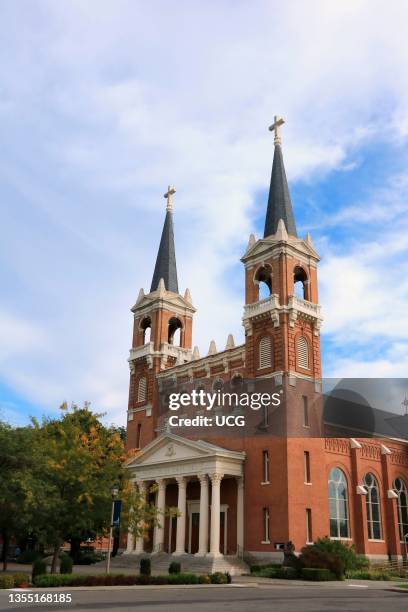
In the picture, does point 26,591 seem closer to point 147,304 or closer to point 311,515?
point 311,515

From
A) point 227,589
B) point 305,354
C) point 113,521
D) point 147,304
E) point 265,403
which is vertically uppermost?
point 147,304

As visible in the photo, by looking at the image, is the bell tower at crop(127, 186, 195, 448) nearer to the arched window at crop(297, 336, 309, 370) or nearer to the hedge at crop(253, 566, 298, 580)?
the arched window at crop(297, 336, 309, 370)

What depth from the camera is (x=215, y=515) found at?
39219 mm

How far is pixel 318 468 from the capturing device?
40.8 metres

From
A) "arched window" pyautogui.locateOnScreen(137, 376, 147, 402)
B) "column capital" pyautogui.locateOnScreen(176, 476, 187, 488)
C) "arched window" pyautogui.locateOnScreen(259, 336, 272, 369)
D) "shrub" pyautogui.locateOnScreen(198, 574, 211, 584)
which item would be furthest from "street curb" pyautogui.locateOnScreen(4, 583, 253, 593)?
"arched window" pyautogui.locateOnScreen(137, 376, 147, 402)

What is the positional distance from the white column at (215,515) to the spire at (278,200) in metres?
20.0

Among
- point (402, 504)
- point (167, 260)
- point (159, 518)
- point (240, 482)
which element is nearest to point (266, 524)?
point (240, 482)

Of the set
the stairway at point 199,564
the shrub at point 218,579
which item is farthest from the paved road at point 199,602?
the stairway at point 199,564

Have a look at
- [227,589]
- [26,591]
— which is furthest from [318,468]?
[26,591]

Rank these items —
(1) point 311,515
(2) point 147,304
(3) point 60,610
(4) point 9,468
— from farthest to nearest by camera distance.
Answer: (2) point 147,304
(1) point 311,515
(4) point 9,468
(3) point 60,610

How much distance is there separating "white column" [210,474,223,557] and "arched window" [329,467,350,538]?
787 cm

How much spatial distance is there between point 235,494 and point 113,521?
17510 mm

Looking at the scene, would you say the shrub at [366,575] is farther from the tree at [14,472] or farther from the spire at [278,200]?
the spire at [278,200]

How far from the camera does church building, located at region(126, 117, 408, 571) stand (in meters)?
39.5
